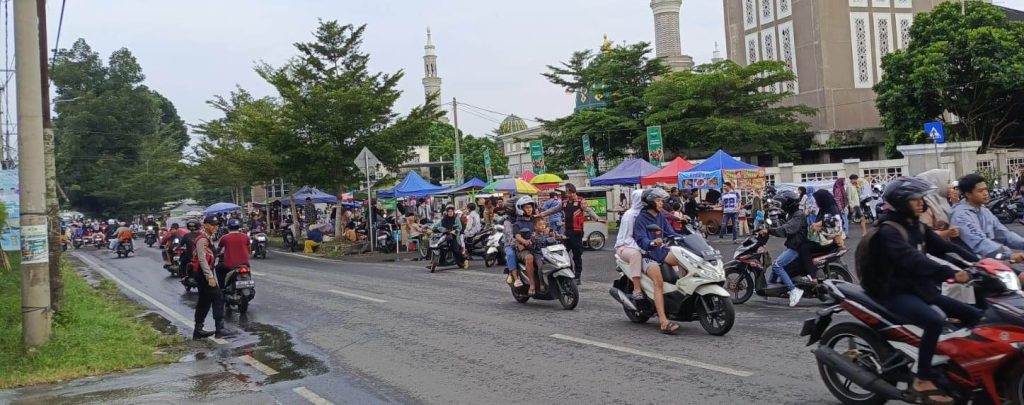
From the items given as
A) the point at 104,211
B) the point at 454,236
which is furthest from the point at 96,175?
the point at 454,236

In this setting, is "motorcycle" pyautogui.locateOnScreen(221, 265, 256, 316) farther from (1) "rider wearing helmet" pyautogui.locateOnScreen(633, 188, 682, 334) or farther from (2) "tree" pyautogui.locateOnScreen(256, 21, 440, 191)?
(2) "tree" pyautogui.locateOnScreen(256, 21, 440, 191)

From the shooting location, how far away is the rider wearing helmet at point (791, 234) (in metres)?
10.4

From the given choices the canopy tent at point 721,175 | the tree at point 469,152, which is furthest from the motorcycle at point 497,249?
the tree at point 469,152

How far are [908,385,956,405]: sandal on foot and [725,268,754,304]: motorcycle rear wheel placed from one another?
578 cm

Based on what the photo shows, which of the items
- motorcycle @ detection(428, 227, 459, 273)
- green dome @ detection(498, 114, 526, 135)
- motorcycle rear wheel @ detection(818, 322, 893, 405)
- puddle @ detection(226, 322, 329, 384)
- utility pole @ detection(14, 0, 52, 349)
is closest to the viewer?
motorcycle rear wheel @ detection(818, 322, 893, 405)

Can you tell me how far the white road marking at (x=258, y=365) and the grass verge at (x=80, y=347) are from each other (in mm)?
893

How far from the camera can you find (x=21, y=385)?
8156mm

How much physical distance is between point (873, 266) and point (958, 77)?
35.5 metres

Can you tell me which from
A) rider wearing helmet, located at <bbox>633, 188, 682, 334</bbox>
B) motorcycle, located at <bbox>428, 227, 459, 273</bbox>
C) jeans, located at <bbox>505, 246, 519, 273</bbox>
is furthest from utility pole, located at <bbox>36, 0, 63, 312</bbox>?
motorcycle, located at <bbox>428, 227, 459, 273</bbox>

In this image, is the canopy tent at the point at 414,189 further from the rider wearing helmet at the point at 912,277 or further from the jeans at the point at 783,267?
the rider wearing helmet at the point at 912,277

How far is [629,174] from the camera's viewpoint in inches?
1066

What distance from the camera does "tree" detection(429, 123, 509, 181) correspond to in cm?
8556

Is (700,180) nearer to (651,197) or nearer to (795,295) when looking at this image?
(795,295)

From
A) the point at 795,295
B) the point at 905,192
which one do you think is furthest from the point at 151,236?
the point at 905,192
